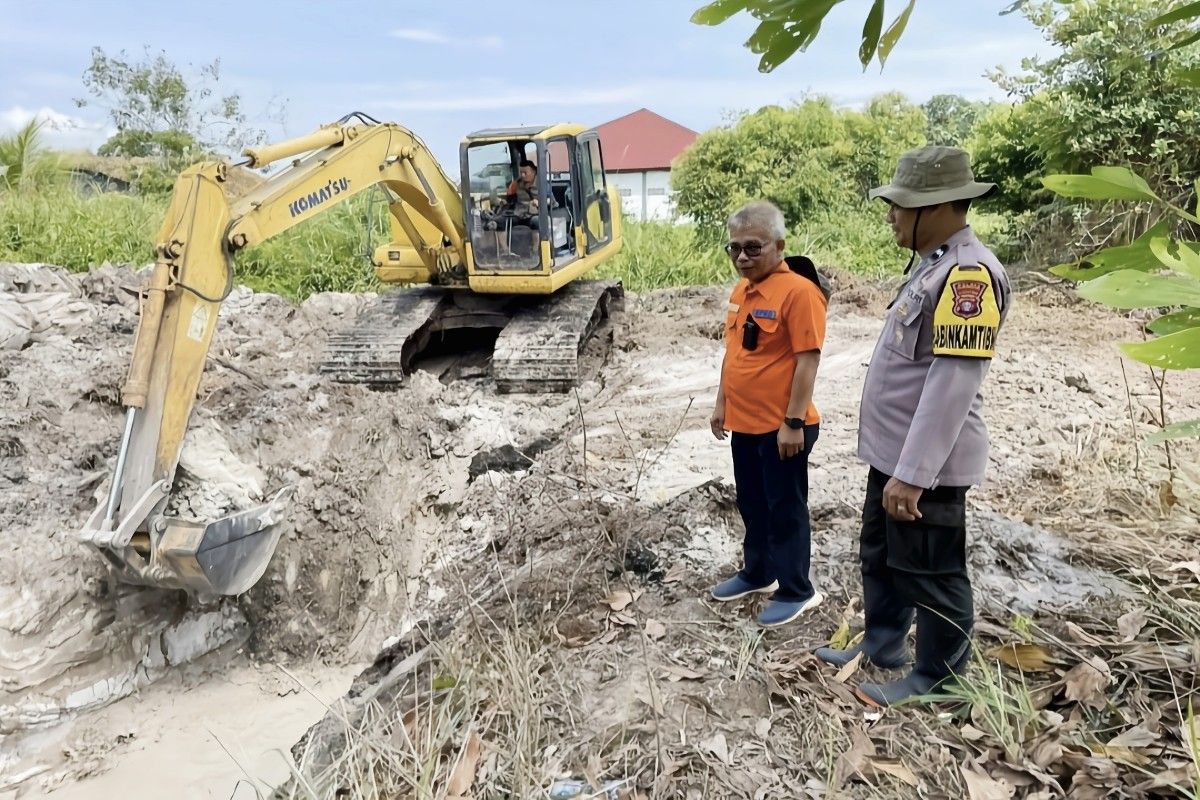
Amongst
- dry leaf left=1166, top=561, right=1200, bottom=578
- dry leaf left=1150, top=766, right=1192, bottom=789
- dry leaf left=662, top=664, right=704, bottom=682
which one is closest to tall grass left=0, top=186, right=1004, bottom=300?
dry leaf left=662, top=664, right=704, bottom=682

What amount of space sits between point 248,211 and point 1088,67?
8935 millimetres

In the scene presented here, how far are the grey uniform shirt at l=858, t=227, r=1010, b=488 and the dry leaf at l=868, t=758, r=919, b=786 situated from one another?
28.8 inches

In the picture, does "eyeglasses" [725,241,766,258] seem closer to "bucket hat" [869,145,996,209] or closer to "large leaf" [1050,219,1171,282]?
"bucket hat" [869,145,996,209]

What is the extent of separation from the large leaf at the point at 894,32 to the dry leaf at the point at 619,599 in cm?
237

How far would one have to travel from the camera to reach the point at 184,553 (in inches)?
138

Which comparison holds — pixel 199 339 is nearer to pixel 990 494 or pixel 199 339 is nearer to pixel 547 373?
pixel 547 373

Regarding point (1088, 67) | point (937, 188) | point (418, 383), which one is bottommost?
point (418, 383)

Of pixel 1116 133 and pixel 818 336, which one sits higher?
pixel 1116 133

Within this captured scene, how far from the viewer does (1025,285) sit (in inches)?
385

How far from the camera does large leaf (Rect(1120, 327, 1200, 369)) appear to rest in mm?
809

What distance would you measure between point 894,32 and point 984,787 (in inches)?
71.1

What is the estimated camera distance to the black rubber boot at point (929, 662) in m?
2.37

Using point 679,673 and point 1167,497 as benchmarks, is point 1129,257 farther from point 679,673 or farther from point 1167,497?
point 1167,497

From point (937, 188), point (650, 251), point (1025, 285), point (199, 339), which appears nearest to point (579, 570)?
point (937, 188)
